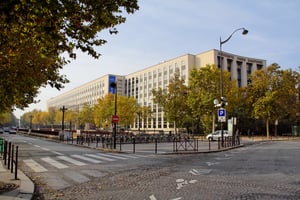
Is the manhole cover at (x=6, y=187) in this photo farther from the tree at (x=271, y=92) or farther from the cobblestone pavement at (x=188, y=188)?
the tree at (x=271, y=92)

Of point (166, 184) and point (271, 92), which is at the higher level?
point (271, 92)

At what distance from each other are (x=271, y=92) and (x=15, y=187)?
4925 centimetres

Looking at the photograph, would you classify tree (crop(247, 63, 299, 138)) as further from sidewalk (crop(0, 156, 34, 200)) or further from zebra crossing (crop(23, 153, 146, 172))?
sidewalk (crop(0, 156, 34, 200))

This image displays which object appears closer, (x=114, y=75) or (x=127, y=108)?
(x=127, y=108)

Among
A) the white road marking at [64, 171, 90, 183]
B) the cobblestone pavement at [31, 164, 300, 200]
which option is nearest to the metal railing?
the cobblestone pavement at [31, 164, 300, 200]

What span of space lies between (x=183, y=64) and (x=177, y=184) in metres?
78.3

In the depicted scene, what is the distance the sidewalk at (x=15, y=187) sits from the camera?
273 inches

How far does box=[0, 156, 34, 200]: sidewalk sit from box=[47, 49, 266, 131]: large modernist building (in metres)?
55.6

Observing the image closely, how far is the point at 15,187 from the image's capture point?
8016 millimetres

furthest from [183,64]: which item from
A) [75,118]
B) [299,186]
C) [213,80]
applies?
[299,186]

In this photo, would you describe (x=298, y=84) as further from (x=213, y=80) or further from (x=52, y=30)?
(x=52, y=30)

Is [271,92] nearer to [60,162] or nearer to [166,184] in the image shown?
[60,162]

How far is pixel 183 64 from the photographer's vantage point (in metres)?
85.2

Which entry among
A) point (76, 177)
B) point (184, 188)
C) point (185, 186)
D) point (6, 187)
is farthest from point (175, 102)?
point (6, 187)
